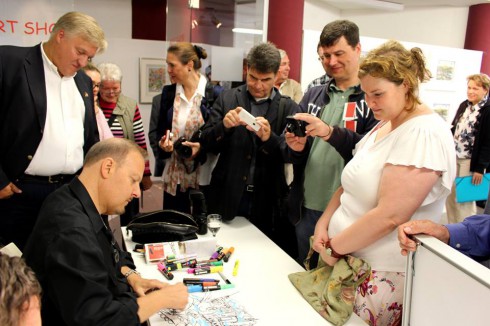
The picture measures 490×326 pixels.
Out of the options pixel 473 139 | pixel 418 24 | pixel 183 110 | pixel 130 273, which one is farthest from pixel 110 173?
pixel 418 24

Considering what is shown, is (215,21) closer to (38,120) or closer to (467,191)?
(38,120)

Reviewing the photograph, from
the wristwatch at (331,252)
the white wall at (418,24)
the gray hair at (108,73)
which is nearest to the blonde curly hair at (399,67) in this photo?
the wristwatch at (331,252)

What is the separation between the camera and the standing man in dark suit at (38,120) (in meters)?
2.17

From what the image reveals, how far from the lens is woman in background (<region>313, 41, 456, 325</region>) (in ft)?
4.76

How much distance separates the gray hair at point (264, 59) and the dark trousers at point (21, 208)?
1.29 m

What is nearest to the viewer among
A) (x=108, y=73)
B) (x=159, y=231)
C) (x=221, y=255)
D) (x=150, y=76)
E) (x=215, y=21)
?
(x=221, y=255)

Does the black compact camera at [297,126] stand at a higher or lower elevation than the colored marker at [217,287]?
higher

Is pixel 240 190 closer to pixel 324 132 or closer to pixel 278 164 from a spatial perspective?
pixel 278 164

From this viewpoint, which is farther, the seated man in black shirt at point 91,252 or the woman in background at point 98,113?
the woman in background at point 98,113

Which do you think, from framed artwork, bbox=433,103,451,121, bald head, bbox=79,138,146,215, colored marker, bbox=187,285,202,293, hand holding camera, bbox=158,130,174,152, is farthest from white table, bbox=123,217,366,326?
framed artwork, bbox=433,103,451,121

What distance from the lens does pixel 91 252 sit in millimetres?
1321

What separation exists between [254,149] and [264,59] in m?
0.52

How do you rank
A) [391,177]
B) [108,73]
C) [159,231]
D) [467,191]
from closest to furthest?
[391,177], [159,231], [108,73], [467,191]

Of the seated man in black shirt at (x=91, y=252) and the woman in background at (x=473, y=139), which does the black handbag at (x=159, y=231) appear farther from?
the woman in background at (x=473, y=139)
